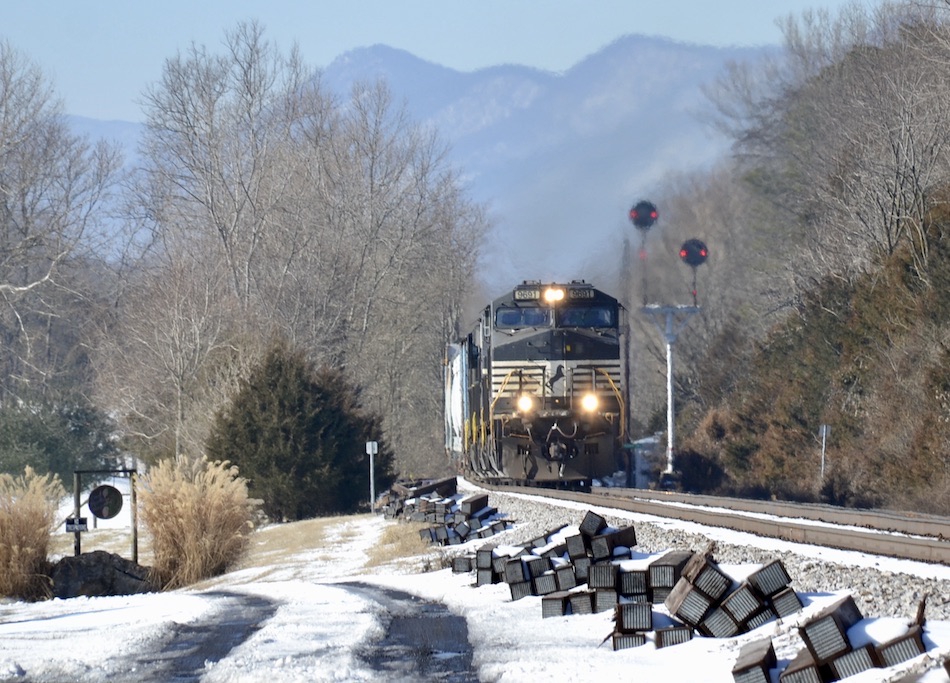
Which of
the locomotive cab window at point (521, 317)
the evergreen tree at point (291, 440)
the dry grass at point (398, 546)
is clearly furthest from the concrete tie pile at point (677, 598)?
the evergreen tree at point (291, 440)

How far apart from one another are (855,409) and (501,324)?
1077 cm

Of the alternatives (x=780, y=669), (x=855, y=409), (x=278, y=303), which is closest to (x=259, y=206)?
(x=278, y=303)

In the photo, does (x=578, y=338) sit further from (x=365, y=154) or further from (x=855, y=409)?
(x=365, y=154)

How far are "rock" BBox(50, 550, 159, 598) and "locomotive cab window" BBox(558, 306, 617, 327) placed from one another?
10.8 metres

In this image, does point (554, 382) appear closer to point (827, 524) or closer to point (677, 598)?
point (827, 524)

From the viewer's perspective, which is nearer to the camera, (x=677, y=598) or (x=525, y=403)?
(x=677, y=598)

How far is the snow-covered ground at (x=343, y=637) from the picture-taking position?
805 cm

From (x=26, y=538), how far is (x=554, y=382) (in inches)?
482

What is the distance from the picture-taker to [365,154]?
62.6 metres

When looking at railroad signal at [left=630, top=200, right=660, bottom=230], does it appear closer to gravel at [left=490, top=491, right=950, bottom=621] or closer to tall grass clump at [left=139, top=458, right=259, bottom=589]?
tall grass clump at [left=139, top=458, right=259, bottom=589]

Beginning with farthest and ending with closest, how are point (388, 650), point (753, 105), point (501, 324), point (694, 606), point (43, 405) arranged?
point (753, 105) → point (43, 405) → point (501, 324) → point (388, 650) → point (694, 606)

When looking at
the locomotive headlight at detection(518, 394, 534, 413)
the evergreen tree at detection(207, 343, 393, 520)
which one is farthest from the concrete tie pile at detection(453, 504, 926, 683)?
the evergreen tree at detection(207, 343, 393, 520)

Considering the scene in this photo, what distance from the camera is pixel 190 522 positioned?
1934cm

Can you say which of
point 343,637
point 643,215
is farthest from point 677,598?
point 643,215
